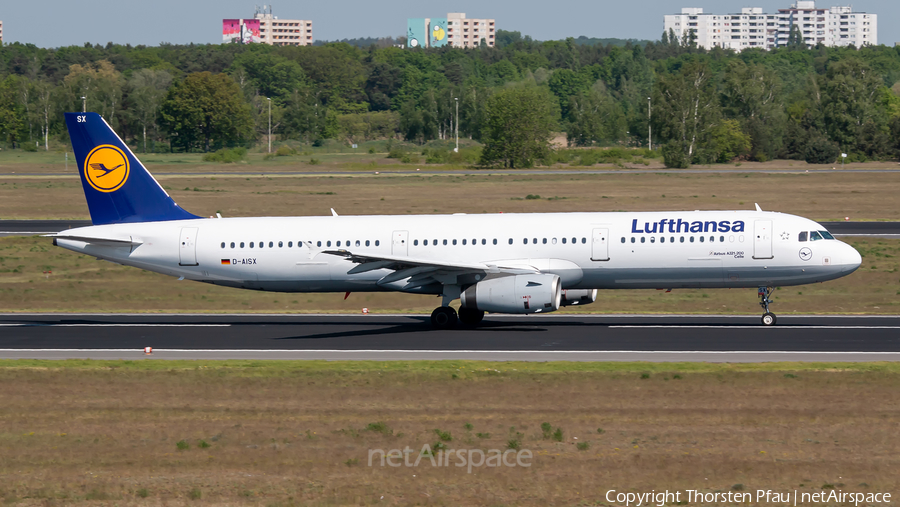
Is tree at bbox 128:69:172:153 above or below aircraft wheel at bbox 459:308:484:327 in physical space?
above

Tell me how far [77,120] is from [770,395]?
2700 centimetres

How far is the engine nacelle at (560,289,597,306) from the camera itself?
115 ft

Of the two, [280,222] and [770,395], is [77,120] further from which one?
[770,395]

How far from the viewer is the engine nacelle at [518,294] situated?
32.3m

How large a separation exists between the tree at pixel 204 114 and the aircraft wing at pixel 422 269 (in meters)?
141

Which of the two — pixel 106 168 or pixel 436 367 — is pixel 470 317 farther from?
pixel 106 168

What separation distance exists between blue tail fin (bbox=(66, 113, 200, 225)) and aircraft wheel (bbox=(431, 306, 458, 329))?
10.6 m

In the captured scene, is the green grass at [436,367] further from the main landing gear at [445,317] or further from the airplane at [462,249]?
the main landing gear at [445,317]

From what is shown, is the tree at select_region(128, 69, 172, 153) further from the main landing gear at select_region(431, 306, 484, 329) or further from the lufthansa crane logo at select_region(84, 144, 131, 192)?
the main landing gear at select_region(431, 306, 484, 329)

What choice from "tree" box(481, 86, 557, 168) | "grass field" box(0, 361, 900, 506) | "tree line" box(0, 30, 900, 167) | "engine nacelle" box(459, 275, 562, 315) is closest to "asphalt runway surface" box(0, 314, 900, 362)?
"engine nacelle" box(459, 275, 562, 315)

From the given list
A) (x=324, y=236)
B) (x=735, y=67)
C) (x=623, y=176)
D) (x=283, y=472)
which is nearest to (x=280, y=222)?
(x=324, y=236)

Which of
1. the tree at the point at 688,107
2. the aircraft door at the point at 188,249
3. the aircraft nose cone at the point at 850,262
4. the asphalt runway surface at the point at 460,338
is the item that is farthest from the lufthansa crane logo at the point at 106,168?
the tree at the point at 688,107

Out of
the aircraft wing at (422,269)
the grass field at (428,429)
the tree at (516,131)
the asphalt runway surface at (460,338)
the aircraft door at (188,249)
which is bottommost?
the asphalt runway surface at (460,338)

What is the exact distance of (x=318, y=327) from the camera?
35688mm
